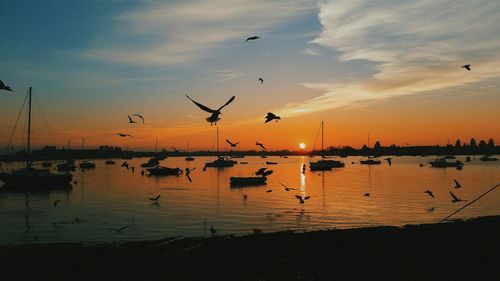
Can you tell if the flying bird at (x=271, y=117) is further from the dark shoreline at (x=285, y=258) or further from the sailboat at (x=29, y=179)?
the sailboat at (x=29, y=179)

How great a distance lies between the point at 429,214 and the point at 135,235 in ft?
95.3

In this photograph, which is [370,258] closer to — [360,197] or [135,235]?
[135,235]

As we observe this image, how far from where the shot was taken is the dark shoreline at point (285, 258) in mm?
15969

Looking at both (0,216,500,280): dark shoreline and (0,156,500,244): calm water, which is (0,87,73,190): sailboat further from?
(0,216,500,280): dark shoreline

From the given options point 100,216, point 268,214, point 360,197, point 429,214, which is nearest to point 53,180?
point 100,216

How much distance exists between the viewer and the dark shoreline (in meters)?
16.0

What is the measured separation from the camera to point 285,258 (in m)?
18.2

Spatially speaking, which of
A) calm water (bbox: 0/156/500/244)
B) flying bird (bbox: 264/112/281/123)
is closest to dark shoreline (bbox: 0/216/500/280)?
flying bird (bbox: 264/112/281/123)

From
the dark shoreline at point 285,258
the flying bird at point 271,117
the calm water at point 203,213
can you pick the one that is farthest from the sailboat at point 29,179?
the flying bird at point 271,117

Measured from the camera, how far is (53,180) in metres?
74.4

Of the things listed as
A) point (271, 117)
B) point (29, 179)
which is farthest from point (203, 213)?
point (29, 179)

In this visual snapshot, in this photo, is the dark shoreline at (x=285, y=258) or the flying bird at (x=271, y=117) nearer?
the dark shoreline at (x=285, y=258)

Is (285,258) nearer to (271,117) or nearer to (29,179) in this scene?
(271,117)

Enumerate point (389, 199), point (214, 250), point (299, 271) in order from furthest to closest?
point (389, 199), point (214, 250), point (299, 271)
